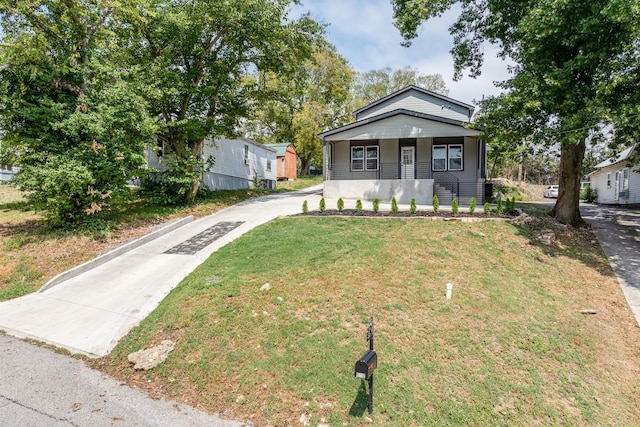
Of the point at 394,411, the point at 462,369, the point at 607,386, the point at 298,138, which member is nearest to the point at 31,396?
the point at 394,411

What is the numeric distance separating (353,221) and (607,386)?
7.28 metres

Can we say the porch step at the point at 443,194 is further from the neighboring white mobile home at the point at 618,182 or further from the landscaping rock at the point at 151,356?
the landscaping rock at the point at 151,356

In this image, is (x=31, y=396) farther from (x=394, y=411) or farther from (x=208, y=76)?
(x=208, y=76)

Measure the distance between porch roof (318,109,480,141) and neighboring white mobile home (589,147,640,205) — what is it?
959 centimetres

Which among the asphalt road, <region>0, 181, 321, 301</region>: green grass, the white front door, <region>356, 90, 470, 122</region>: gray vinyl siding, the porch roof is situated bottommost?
the asphalt road

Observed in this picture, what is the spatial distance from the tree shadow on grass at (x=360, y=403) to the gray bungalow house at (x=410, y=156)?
13210 mm

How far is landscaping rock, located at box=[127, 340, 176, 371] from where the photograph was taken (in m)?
4.95

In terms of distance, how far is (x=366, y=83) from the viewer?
4572 centimetres

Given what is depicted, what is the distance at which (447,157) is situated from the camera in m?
18.2

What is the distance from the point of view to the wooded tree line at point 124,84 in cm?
967

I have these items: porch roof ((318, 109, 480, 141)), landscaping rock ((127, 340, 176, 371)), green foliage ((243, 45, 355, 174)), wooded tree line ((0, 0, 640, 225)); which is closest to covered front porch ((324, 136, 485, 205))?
porch roof ((318, 109, 480, 141))

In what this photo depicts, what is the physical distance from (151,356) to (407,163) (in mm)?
16168

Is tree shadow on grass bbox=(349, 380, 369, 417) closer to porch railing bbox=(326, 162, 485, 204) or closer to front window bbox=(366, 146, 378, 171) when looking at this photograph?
porch railing bbox=(326, 162, 485, 204)

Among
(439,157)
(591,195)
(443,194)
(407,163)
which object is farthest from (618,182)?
(407,163)
